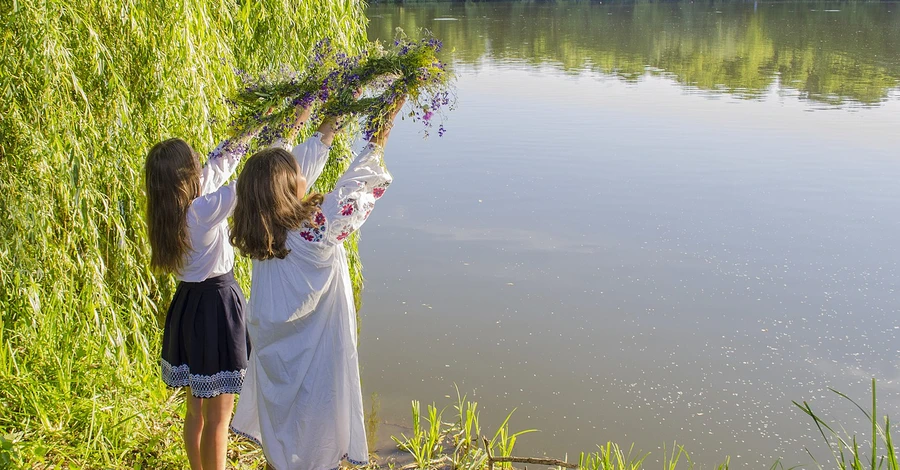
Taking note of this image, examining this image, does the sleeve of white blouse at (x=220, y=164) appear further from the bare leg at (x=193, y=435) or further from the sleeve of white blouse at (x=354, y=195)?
the bare leg at (x=193, y=435)

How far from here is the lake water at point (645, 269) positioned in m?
5.52

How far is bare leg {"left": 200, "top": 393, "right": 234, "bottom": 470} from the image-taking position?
307 cm

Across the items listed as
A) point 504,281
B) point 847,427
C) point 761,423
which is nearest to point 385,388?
Result: point 504,281

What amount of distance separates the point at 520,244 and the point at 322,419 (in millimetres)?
5433


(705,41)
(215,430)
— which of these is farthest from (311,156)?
(705,41)

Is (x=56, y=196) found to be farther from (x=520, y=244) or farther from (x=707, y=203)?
(x=707, y=203)

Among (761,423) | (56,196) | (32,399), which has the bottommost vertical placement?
(761,423)

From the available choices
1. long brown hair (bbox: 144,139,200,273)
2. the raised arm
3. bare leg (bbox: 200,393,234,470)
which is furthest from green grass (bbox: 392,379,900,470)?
long brown hair (bbox: 144,139,200,273)

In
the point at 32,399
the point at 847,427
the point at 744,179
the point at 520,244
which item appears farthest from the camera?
the point at 744,179

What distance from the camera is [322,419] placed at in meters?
2.96

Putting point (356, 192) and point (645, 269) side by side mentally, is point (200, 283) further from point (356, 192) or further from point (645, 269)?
point (645, 269)

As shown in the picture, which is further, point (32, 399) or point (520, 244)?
point (520, 244)

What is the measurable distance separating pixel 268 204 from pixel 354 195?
0.28 m

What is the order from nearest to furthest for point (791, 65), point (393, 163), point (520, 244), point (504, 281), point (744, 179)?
point (504, 281), point (520, 244), point (744, 179), point (393, 163), point (791, 65)
